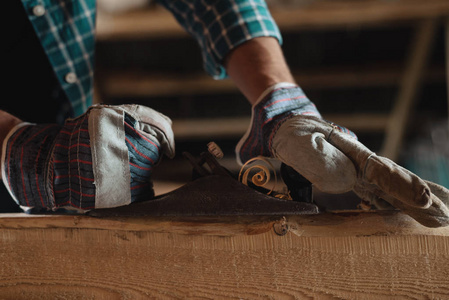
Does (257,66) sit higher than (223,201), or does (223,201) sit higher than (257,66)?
(257,66)

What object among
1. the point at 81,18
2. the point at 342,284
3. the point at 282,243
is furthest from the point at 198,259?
the point at 81,18

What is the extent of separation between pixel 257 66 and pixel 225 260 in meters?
0.56

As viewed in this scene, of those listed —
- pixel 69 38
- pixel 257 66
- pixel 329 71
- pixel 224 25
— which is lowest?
pixel 329 71

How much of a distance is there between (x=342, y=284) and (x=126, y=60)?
8.47 feet

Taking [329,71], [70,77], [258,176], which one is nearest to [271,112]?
[258,176]

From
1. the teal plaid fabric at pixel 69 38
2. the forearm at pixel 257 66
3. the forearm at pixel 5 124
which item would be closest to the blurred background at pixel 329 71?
the teal plaid fabric at pixel 69 38

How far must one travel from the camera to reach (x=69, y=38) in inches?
49.5

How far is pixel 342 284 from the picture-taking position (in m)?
0.73

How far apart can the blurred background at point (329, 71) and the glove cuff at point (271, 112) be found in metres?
1.63

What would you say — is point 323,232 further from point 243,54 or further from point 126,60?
point 126,60

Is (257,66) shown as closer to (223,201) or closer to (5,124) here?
(223,201)

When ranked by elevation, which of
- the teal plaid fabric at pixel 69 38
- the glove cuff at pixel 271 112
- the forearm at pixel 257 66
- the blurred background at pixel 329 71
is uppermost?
the teal plaid fabric at pixel 69 38

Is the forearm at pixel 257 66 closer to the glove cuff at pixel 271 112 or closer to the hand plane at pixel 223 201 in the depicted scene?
the glove cuff at pixel 271 112

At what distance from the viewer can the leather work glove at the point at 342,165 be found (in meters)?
0.68
